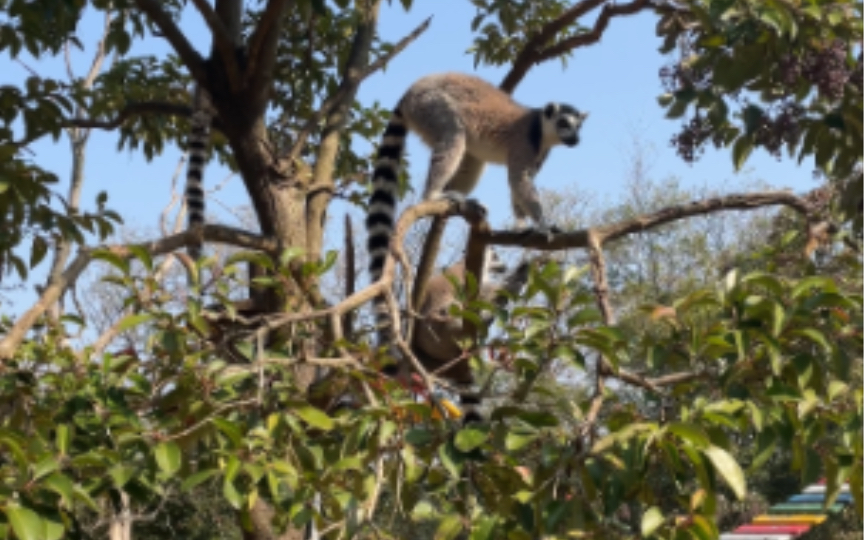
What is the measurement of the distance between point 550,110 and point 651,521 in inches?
185

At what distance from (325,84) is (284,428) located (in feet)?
13.0

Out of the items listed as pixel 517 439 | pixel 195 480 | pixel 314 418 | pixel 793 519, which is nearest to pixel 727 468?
pixel 517 439

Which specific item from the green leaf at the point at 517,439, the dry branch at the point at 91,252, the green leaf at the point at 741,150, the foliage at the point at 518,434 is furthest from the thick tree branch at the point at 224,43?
the green leaf at the point at 517,439

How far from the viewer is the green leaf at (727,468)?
1963 mm

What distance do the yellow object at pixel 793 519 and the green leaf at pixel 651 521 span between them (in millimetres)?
6492

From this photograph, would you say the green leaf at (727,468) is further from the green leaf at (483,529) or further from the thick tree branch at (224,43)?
the thick tree branch at (224,43)

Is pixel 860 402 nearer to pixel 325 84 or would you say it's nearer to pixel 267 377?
pixel 267 377

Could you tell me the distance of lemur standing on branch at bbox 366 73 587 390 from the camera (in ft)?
19.0

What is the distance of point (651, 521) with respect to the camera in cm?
203

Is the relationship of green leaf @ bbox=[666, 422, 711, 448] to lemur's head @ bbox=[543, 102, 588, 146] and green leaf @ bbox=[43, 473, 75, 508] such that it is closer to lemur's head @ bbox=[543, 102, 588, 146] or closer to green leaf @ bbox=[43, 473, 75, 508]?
green leaf @ bbox=[43, 473, 75, 508]

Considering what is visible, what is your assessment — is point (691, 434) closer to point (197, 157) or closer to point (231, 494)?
point (231, 494)

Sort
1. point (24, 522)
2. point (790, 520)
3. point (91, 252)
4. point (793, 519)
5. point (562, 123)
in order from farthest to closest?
1. point (790, 520)
2. point (793, 519)
3. point (562, 123)
4. point (91, 252)
5. point (24, 522)

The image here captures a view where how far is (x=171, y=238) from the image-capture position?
4121mm

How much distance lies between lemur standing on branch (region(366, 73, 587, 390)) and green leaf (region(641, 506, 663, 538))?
357 centimetres
